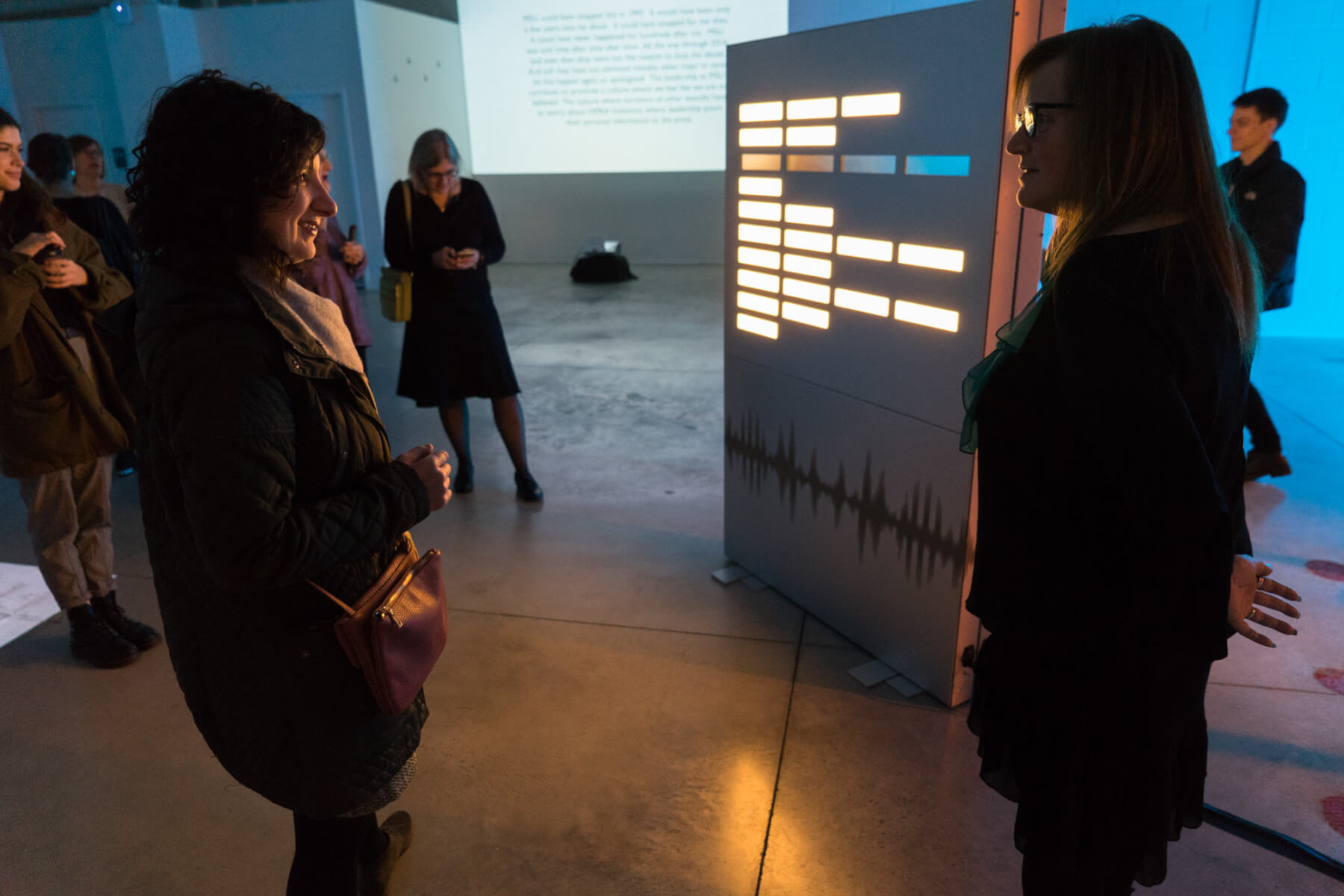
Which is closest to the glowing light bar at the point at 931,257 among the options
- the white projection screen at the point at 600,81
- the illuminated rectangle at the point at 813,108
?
the illuminated rectangle at the point at 813,108

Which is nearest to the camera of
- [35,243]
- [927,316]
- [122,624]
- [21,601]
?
[927,316]

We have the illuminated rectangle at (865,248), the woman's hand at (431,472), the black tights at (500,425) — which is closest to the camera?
the woman's hand at (431,472)

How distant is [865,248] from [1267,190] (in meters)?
2.56

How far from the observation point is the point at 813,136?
258 cm

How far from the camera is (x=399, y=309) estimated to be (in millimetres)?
3779

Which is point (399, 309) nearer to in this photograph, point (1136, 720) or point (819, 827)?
point (819, 827)

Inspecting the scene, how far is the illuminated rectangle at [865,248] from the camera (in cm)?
241

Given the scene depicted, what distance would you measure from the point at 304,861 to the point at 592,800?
88 centimetres

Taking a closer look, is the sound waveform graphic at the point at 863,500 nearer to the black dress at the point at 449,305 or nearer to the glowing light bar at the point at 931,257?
the glowing light bar at the point at 931,257

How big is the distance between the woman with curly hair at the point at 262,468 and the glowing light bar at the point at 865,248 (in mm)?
1475

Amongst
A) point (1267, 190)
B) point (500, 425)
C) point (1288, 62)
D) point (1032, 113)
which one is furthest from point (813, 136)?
point (1288, 62)

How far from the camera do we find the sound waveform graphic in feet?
8.07

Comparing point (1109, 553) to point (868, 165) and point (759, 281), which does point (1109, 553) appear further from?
point (759, 281)

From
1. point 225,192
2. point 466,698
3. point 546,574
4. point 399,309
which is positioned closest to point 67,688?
point 466,698
